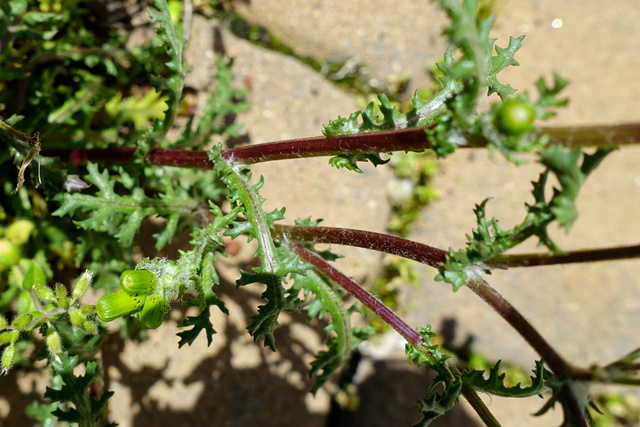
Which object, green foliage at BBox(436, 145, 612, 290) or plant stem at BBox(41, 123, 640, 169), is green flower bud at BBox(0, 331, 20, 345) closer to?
plant stem at BBox(41, 123, 640, 169)


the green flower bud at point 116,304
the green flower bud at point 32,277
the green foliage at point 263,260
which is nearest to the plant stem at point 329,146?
the green foliage at point 263,260

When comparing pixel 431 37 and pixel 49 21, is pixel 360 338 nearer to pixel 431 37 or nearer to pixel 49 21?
pixel 49 21

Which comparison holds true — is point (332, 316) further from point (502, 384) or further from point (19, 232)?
point (19, 232)

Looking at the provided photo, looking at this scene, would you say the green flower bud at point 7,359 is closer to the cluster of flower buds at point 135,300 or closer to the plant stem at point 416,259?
the cluster of flower buds at point 135,300

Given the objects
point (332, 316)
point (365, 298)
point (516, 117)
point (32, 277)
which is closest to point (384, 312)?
point (365, 298)

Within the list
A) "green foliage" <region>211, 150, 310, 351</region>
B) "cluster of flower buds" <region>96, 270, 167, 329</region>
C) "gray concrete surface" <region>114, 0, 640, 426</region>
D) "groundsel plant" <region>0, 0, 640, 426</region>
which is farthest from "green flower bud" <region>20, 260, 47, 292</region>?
"gray concrete surface" <region>114, 0, 640, 426</region>

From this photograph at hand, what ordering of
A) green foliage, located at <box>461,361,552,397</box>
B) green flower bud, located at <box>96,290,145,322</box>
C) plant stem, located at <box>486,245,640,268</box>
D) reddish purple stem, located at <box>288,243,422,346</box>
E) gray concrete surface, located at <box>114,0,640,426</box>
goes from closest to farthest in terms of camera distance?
1. plant stem, located at <box>486,245,640,268</box>
2. green flower bud, located at <box>96,290,145,322</box>
3. green foliage, located at <box>461,361,552,397</box>
4. reddish purple stem, located at <box>288,243,422,346</box>
5. gray concrete surface, located at <box>114,0,640,426</box>
